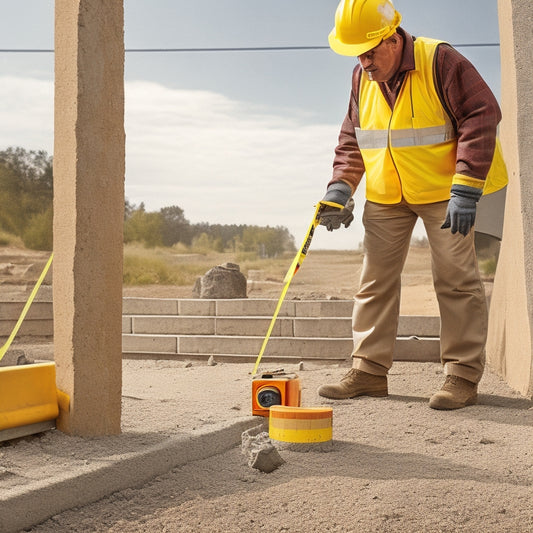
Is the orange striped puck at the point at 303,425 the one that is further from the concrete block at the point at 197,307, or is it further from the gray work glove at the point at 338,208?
the concrete block at the point at 197,307

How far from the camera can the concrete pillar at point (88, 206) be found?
95.0 inches

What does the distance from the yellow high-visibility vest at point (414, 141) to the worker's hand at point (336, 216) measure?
205 mm

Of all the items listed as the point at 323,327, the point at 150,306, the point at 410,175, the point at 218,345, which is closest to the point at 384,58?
the point at 410,175

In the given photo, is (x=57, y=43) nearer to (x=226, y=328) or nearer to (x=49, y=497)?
(x=49, y=497)

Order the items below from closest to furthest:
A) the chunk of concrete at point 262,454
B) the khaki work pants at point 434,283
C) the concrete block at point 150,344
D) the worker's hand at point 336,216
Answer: the chunk of concrete at point 262,454, the khaki work pants at point 434,283, the worker's hand at point 336,216, the concrete block at point 150,344

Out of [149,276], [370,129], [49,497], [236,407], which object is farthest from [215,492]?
[149,276]

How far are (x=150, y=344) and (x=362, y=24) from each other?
340 centimetres

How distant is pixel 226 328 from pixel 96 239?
3364 mm

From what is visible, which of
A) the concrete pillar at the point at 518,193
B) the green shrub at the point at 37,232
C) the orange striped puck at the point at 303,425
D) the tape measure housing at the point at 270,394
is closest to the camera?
the orange striped puck at the point at 303,425

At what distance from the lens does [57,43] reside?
2500mm

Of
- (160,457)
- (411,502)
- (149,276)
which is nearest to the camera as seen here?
(411,502)

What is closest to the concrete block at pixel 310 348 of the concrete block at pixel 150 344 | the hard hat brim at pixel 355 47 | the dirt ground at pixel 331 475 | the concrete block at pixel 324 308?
the concrete block at pixel 324 308

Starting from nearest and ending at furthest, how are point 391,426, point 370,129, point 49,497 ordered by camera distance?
point 49,497 < point 391,426 < point 370,129

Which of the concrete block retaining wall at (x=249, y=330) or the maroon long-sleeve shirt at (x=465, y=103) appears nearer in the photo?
the maroon long-sleeve shirt at (x=465, y=103)
